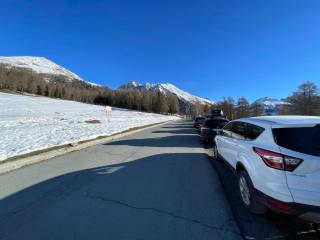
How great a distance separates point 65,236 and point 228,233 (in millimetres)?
2407

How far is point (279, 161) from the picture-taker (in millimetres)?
3893

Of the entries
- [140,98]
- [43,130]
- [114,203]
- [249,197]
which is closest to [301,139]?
[249,197]

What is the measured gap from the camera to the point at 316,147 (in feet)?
12.5

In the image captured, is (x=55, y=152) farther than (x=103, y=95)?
No

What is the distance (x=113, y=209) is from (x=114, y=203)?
12.1 inches

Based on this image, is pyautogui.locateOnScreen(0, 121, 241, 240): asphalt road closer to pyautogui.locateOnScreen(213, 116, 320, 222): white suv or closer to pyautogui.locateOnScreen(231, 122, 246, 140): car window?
pyautogui.locateOnScreen(213, 116, 320, 222): white suv

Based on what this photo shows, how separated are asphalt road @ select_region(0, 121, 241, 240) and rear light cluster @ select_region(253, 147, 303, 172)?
1176mm

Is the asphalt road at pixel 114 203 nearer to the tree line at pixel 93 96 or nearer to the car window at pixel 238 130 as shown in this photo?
the car window at pixel 238 130

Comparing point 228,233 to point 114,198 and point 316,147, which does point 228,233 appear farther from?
point 114,198

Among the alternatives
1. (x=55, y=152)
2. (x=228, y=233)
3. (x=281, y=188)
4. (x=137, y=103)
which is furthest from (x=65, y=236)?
(x=137, y=103)

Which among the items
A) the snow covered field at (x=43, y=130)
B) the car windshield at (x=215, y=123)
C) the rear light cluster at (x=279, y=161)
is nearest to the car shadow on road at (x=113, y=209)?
the rear light cluster at (x=279, y=161)

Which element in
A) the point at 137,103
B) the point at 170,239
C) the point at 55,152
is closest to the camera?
the point at 170,239

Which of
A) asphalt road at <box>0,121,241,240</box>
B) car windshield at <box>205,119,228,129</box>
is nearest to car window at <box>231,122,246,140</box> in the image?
asphalt road at <box>0,121,241,240</box>

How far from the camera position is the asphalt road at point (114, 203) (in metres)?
3.93
